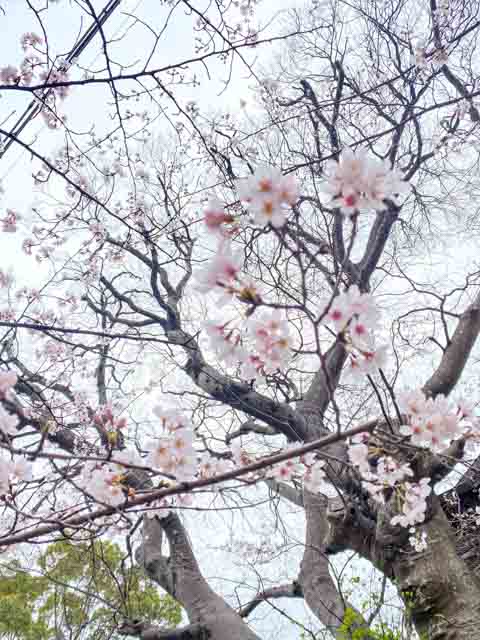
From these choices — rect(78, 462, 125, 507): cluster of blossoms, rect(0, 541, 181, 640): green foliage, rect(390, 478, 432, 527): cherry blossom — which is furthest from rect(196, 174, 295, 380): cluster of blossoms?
rect(0, 541, 181, 640): green foliage

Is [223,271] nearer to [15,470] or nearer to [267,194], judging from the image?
[267,194]

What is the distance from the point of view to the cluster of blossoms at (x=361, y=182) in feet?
2.37

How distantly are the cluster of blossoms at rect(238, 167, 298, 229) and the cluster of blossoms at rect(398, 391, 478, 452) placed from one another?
766 millimetres

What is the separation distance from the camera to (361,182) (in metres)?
0.73

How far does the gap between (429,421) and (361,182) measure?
753 mm

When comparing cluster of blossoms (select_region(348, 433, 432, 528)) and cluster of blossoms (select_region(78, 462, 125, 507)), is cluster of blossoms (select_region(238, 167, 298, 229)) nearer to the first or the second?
cluster of blossoms (select_region(78, 462, 125, 507))

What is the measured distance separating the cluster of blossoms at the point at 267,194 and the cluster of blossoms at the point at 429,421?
77cm

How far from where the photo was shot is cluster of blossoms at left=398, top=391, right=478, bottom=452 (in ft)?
3.92

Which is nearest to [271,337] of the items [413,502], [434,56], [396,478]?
[396,478]

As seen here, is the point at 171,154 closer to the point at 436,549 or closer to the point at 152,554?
the point at 152,554

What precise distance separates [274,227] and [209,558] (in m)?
5.94

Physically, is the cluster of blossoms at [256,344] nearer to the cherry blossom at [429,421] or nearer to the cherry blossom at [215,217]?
the cherry blossom at [215,217]

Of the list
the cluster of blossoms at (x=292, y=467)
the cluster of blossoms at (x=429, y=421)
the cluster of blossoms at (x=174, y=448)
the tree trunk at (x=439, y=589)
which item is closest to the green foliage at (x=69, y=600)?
the tree trunk at (x=439, y=589)

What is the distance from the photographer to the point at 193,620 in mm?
3137
